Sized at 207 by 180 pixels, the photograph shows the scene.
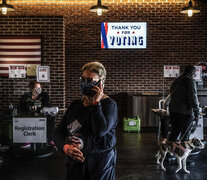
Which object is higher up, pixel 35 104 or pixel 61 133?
pixel 61 133

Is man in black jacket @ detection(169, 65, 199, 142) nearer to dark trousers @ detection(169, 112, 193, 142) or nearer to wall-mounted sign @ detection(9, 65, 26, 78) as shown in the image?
dark trousers @ detection(169, 112, 193, 142)

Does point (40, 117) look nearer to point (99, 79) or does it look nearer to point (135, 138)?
point (135, 138)

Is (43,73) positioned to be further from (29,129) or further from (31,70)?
(29,129)

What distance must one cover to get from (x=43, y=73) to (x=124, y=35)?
123 inches

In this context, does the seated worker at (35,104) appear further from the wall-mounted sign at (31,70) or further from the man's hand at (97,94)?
the man's hand at (97,94)

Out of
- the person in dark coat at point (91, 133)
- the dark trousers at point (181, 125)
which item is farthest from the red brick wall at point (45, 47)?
the person in dark coat at point (91, 133)

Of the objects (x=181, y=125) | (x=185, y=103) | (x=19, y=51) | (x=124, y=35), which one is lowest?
(x=181, y=125)

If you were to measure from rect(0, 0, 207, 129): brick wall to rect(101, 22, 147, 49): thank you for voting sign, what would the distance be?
0.14 m

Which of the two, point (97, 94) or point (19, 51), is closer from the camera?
point (97, 94)

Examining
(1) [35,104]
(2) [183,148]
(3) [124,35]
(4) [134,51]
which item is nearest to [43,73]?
(1) [35,104]

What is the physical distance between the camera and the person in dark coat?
1.71 m

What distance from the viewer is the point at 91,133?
5.72 ft

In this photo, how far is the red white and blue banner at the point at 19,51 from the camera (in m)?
7.00

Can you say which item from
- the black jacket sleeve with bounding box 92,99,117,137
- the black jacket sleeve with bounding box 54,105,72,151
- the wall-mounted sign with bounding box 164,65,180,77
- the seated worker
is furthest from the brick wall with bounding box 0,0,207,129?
the black jacket sleeve with bounding box 92,99,117,137
